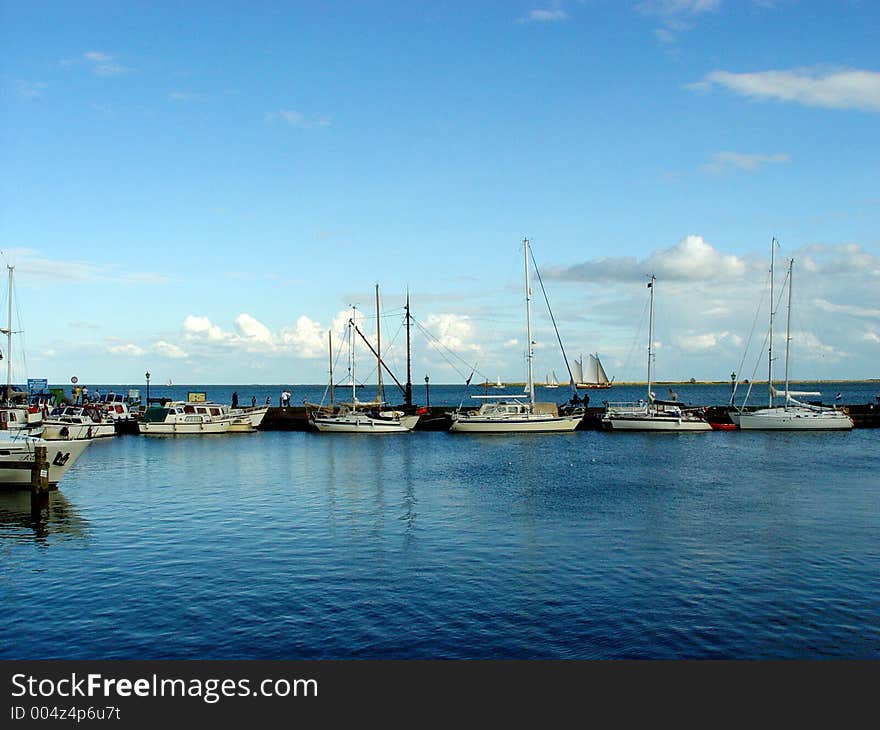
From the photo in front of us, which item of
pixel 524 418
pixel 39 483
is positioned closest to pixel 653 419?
pixel 524 418

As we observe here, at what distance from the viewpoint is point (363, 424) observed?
95875mm

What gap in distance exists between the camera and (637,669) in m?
18.7

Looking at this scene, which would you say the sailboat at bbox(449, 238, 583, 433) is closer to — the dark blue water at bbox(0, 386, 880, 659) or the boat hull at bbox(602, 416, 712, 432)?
the boat hull at bbox(602, 416, 712, 432)

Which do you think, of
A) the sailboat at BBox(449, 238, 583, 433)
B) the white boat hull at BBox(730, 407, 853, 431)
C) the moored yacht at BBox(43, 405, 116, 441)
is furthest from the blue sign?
the white boat hull at BBox(730, 407, 853, 431)

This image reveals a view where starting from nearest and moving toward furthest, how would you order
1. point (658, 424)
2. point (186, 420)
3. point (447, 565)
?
point (447, 565), point (658, 424), point (186, 420)

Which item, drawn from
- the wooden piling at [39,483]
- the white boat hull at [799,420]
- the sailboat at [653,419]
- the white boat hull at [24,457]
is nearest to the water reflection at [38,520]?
the wooden piling at [39,483]

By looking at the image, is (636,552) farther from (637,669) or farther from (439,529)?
(637,669)

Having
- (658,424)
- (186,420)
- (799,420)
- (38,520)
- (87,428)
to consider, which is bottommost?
(38,520)

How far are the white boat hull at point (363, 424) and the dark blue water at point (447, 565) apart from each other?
3723cm

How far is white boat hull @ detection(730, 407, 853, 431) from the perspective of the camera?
92375 mm

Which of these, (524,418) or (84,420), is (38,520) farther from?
(524,418)

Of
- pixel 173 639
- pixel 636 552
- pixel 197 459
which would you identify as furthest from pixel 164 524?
pixel 197 459

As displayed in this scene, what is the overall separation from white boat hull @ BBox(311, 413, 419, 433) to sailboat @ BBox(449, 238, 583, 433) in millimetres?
6174

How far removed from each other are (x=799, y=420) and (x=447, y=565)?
7592 cm
